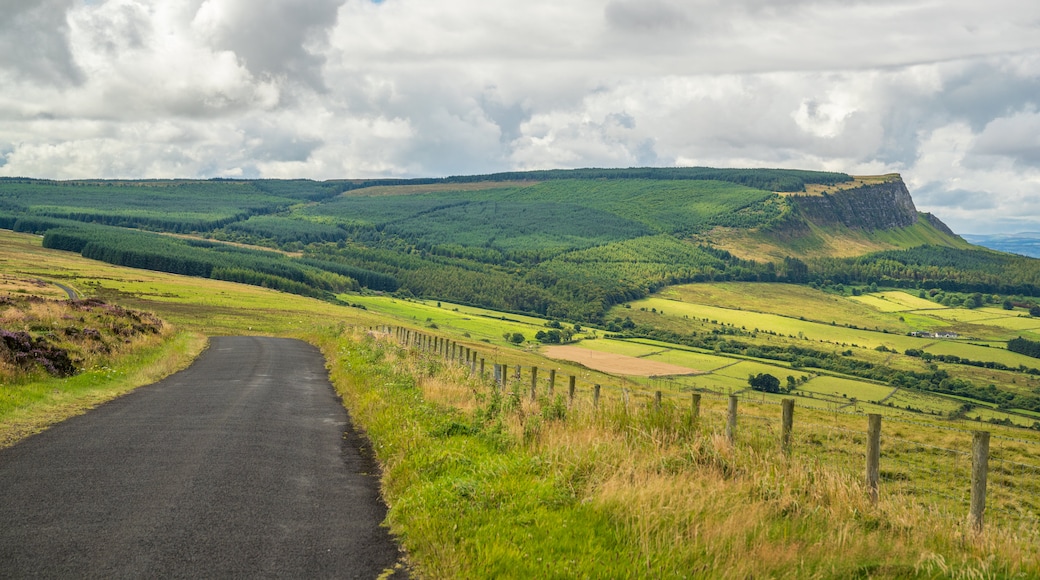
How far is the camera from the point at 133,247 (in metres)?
187

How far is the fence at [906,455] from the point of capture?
35.4 feet

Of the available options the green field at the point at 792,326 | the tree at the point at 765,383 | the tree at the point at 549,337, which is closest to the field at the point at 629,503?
the tree at the point at 765,383

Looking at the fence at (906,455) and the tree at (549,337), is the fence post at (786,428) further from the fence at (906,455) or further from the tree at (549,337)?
the tree at (549,337)

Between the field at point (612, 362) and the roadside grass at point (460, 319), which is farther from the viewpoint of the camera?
the roadside grass at point (460, 319)

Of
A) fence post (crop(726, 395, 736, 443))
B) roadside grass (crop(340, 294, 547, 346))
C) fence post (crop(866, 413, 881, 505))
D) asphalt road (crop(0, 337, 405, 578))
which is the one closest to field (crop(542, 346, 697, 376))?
roadside grass (crop(340, 294, 547, 346))

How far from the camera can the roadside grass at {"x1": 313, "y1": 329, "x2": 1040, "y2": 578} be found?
316 inches

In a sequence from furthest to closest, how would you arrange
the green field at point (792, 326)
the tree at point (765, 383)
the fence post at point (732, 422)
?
the green field at point (792, 326) → the tree at point (765, 383) → the fence post at point (732, 422)

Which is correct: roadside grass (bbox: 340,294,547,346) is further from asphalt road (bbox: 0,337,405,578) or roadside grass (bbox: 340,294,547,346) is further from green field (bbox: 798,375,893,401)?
asphalt road (bbox: 0,337,405,578)

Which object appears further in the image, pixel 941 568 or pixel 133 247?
pixel 133 247

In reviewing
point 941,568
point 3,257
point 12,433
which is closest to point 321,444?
point 12,433

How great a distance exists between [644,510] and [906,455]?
18.0m

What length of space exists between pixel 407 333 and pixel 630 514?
43198mm

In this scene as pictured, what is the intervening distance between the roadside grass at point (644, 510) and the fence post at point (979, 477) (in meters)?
0.22

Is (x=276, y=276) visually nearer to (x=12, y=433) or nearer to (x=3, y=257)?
(x=3, y=257)
